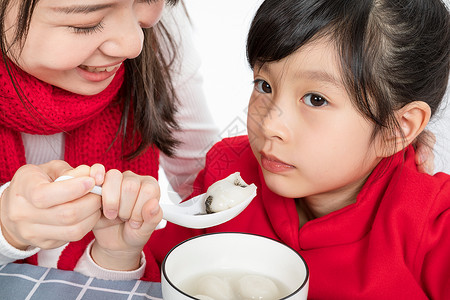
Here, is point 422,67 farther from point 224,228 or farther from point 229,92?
point 229,92

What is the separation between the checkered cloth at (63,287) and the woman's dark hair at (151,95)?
17.6 inches

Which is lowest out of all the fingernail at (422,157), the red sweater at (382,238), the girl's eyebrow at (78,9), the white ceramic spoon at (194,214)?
the red sweater at (382,238)

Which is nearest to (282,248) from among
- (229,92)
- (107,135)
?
(107,135)

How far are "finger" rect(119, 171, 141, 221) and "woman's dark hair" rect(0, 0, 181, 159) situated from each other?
415 mm

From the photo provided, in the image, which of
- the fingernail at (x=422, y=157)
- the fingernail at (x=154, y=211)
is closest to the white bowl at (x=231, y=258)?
the fingernail at (x=154, y=211)

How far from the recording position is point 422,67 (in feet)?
2.77

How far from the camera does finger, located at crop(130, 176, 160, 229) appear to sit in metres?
0.73

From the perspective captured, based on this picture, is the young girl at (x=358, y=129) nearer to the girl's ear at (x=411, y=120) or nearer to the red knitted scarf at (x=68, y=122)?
the girl's ear at (x=411, y=120)

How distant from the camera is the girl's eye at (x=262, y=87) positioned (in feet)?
2.83

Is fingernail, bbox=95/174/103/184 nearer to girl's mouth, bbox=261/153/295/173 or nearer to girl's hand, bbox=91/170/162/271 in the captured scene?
girl's hand, bbox=91/170/162/271

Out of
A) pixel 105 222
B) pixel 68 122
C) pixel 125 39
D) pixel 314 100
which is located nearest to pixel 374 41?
pixel 314 100

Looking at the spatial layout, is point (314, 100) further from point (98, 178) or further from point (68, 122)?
point (68, 122)

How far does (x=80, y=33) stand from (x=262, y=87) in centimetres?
31

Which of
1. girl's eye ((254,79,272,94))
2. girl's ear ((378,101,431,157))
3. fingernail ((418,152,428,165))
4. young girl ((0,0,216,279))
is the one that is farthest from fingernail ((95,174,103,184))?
fingernail ((418,152,428,165))
